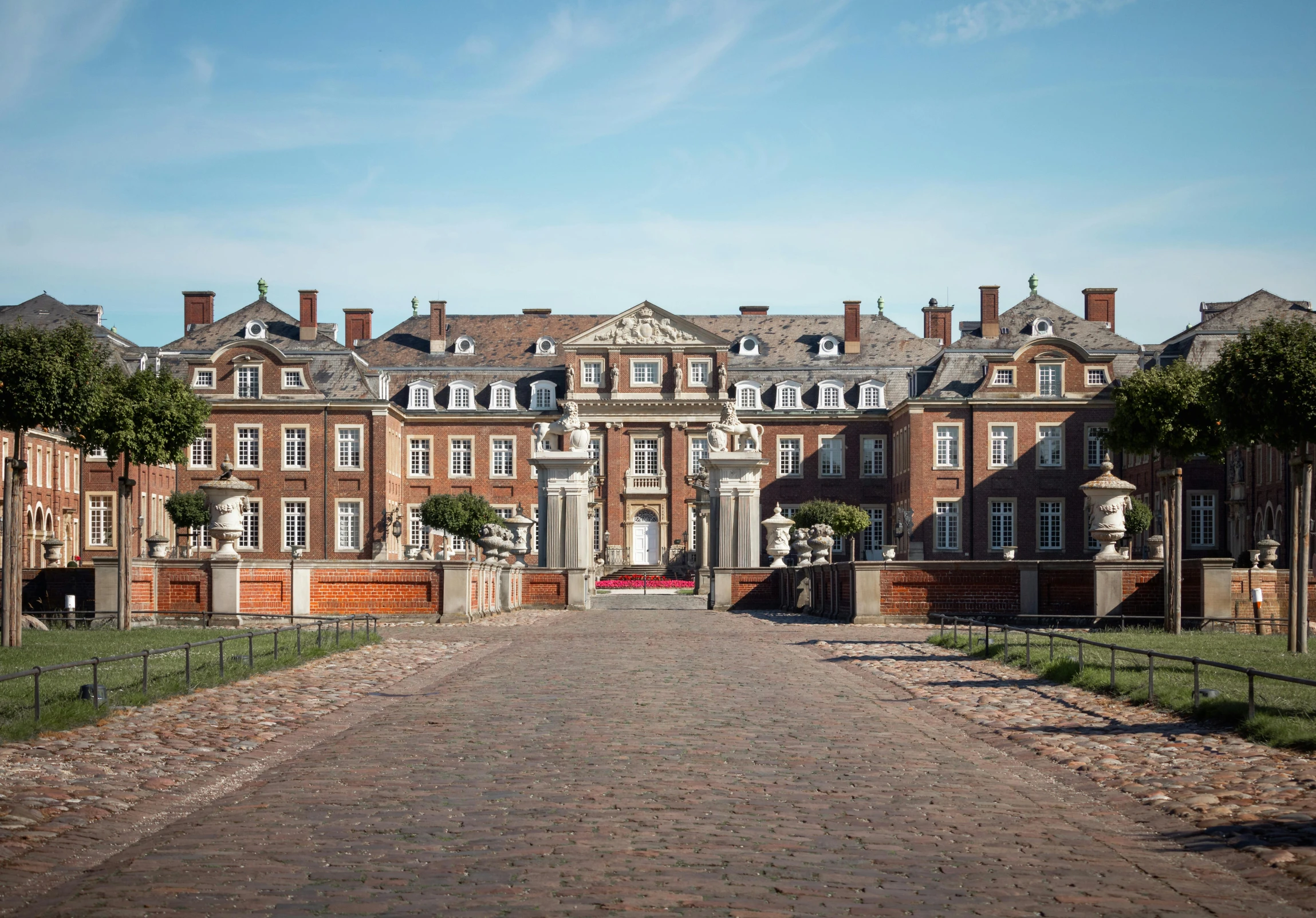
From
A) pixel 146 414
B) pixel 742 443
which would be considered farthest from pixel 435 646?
pixel 742 443

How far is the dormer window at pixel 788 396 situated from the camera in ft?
212

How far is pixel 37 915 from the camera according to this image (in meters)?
5.44

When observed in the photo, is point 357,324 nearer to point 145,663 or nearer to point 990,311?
point 990,311

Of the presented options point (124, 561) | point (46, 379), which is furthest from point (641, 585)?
point (46, 379)

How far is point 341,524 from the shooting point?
60.7m

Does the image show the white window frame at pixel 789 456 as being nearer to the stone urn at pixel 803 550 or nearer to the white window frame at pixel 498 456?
the white window frame at pixel 498 456

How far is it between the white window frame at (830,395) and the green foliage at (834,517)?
9.51 m

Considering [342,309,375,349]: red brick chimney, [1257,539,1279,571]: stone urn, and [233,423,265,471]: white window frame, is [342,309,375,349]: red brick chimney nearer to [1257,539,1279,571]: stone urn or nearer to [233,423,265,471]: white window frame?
[233,423,265,471]: white window frame

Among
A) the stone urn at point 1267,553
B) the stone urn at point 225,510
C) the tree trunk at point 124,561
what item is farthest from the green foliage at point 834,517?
the tree trunk at point 124,561

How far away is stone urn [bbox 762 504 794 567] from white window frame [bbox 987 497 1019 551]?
23561 millimetres

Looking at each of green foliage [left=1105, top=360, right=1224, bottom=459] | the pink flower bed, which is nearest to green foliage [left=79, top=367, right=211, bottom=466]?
green foliage [left=1105, top=360, right=1224, bottom=459]

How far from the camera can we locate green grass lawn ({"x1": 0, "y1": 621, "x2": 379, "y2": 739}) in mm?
10609

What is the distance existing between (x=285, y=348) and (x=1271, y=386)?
50.4 metres

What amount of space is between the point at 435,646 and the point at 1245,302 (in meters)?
42.5
